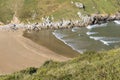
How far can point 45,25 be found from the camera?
104 metres

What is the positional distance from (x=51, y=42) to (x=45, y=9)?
3836 centimetres

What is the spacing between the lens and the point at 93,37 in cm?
8056

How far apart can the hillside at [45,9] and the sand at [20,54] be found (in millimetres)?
27593

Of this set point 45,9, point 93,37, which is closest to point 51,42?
point 93,37

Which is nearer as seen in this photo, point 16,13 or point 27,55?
point 27,55

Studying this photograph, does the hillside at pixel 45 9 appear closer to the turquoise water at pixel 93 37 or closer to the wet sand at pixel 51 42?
the turquoise water at pixel 93 37

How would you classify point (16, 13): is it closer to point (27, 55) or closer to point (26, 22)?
point (26, 22)

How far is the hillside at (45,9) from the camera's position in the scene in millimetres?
109750

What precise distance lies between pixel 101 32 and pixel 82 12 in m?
24.9

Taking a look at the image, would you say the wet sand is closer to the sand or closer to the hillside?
the sand

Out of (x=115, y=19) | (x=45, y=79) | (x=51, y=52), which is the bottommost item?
(x=115, y=19)

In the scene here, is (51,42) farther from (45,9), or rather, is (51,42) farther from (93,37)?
(45,9)

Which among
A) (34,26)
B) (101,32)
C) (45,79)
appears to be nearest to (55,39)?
(101,32)

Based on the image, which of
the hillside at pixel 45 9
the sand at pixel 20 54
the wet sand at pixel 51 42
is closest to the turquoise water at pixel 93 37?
the wet sand at pixel 51 42
